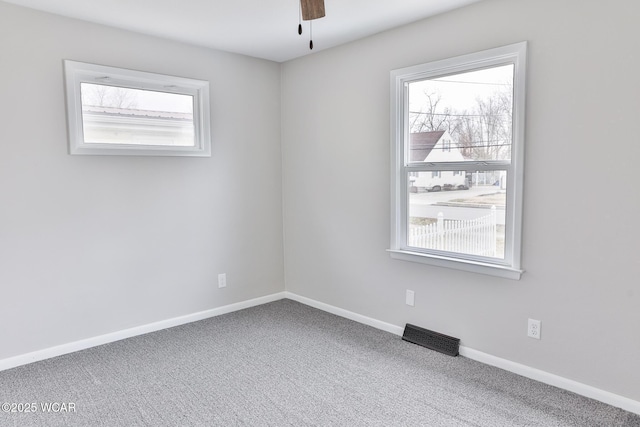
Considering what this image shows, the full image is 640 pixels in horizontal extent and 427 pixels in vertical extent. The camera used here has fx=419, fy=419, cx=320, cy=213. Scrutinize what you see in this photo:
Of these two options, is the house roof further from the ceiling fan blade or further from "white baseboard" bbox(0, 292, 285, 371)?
"white baseboard" bbox(0, 292, 285, 371)

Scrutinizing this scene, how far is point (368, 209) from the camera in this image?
358 centimetres

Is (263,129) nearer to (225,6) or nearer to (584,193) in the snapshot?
(225,6)

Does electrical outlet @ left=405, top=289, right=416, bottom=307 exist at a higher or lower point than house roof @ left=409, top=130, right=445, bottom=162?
lower

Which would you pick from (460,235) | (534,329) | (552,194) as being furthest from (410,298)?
(552,194)

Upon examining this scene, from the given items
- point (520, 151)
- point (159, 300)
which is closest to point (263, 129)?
point (159, 300)

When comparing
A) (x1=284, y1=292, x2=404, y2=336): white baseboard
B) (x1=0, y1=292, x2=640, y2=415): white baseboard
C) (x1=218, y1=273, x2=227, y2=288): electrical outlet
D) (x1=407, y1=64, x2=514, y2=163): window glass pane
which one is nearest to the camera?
(x1=0, y1=292, x2=640, y2=415): white baseboard

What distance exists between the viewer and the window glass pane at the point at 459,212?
9.23 ft

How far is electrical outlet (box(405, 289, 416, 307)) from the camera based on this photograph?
3.30 metres

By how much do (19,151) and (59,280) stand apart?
0.94m

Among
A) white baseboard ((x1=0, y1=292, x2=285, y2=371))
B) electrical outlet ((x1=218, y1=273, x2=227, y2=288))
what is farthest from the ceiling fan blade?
white baseboard ((x1=0, y1=292, x2=285, y2=371))

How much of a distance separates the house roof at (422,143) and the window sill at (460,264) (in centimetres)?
74

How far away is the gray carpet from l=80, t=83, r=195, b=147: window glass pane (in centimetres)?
162

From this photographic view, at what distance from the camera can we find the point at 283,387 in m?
2.60

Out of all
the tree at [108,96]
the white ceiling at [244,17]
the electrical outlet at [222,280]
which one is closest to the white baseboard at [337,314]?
the electrical outlet at [222,280]
